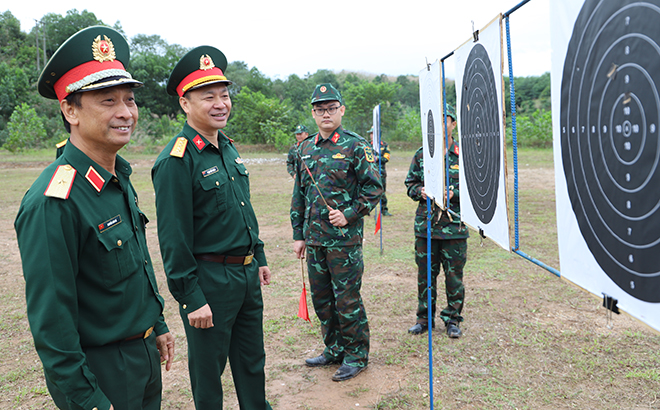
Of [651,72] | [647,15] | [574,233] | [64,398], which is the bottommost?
[64,398]

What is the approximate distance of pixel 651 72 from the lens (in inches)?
41.1

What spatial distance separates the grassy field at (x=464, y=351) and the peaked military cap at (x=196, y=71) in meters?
2.17

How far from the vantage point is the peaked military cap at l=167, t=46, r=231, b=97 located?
257cm

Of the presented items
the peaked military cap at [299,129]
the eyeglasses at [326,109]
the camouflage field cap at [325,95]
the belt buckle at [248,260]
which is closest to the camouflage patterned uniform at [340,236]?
the eyeglasses at [326,109]

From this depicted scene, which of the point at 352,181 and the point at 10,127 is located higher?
the point at 10,127

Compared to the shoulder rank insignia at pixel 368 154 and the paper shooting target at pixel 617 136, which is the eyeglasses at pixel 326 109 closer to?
the shoulder rank insignia at pixel 368 154

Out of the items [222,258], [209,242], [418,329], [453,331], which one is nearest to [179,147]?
[209,242]

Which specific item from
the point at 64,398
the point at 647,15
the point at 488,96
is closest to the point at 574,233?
the point at 647,15

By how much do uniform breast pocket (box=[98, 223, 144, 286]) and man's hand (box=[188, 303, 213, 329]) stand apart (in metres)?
0.65

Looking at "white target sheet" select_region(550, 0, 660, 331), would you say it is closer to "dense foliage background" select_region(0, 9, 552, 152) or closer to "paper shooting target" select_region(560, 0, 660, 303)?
"paper shooting target" select_region(560, 0, 660, 303)

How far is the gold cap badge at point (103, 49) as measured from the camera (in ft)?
5.60

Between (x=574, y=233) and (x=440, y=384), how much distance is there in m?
2.19

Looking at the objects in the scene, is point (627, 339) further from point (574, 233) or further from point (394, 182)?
point (394, 182)

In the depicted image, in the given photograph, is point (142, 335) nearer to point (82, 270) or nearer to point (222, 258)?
point (82, 270)
